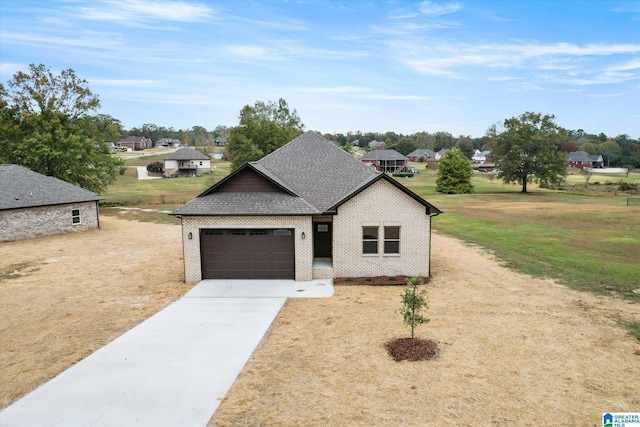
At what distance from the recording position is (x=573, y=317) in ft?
45.0

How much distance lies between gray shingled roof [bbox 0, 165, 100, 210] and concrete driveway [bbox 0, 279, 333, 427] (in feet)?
69.0

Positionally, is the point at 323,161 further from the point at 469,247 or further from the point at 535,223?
the point at 535,223

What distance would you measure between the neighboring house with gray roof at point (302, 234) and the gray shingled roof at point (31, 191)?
1817 centimetres

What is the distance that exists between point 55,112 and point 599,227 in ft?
171

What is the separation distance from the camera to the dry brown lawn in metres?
8.54

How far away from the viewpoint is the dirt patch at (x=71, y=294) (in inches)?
436

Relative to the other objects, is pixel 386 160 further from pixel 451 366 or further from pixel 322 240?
pixel 451 366

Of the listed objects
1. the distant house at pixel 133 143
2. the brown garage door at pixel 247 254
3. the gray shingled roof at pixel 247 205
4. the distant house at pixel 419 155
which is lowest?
the brown garage door at pixel 247 254

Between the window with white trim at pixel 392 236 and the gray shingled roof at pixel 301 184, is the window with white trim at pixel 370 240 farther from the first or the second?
the gray shingled roof at pixel 301 184

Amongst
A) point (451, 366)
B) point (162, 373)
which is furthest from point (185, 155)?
point (451, 366)

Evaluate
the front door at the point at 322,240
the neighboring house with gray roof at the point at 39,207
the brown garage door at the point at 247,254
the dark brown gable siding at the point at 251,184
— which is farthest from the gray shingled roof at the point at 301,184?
the neighboring house with gray roof at the point at 39,207

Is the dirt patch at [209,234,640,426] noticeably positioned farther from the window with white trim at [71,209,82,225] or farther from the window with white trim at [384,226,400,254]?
the window with white trim at [71,209,82,225]

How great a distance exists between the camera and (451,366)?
10.3 m

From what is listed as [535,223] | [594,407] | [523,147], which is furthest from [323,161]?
[523,147]
